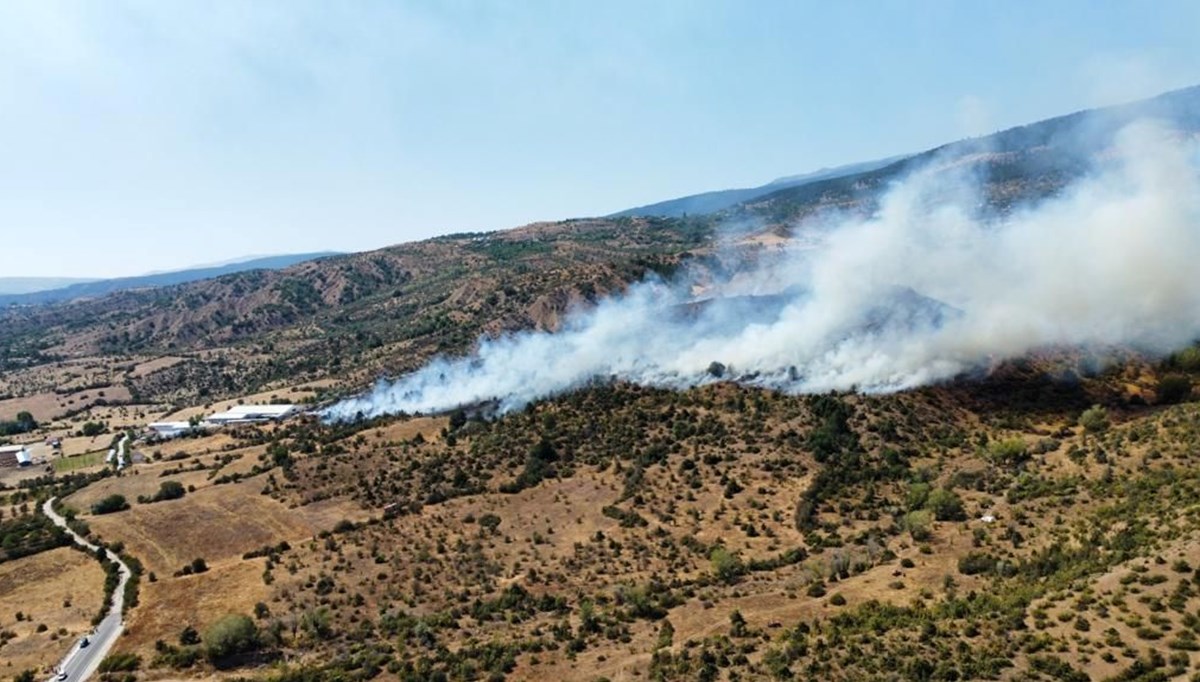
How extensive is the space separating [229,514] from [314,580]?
74.2 feet

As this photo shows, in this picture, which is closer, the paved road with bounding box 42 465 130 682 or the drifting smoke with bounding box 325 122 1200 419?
the paved road with bounding box 42 465 130 682

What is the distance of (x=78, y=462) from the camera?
109m

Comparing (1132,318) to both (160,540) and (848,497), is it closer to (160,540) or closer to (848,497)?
(848,497)

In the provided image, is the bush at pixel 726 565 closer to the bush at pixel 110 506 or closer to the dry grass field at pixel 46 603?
the dry grass field at pixel 46 603

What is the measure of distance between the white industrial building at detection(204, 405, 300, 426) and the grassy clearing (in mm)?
16538

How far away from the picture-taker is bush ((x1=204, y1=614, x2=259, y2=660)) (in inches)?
1847

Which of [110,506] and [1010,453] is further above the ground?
[110,506]

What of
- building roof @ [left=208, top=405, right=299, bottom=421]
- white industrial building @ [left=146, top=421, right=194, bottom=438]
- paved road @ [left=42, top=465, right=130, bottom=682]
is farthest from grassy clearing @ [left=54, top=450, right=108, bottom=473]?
paved road @ [left=42, top=465, right=130, bottom=682]

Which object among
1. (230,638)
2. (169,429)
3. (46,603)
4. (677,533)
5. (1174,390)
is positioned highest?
(230,638)

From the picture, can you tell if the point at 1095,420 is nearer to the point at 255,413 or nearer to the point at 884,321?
the point at 884,321

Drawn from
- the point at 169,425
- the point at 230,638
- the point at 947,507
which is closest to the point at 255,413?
the point at 169,425

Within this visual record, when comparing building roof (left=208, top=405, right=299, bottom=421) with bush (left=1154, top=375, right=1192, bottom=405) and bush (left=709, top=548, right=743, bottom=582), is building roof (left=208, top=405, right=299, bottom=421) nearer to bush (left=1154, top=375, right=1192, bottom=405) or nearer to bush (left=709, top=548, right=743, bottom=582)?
bush (left=709, top=548, right=743, bottom=582)

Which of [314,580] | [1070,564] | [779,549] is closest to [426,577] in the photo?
[314,580]

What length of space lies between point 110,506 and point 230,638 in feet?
139
